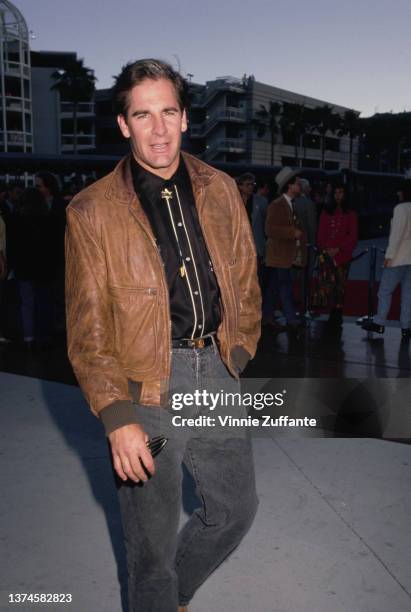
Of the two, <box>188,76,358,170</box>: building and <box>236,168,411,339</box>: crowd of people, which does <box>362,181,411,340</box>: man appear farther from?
<box>188,76,358,170</box>: building

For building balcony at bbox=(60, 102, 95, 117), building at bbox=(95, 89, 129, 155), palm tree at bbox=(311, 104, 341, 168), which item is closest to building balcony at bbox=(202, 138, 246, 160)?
building at bbox=(95, 89, 129, 155)

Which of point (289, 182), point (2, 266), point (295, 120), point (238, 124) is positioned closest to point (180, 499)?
point (2, 266)

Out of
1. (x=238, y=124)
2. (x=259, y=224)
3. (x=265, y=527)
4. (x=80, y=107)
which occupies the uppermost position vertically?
(x=80, y=107)

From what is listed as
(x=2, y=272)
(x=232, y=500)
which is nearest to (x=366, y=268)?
(x=2, y=272)

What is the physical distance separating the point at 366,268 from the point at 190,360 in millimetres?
12869

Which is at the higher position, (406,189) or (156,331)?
(406,189)

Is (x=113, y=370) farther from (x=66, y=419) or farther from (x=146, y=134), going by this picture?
(x=66, y=419)

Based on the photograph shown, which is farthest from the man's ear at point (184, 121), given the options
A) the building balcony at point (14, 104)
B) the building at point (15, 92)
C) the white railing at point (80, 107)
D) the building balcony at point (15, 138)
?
the white railing at point (80, 107)

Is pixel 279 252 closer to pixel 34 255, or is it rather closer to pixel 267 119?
pixel 34 255

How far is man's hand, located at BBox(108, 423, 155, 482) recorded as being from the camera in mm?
1796

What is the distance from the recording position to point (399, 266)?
7840 mm

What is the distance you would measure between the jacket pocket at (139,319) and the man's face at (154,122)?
406mm

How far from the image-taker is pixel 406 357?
6875 millimetres

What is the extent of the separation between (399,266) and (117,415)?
6572mm
